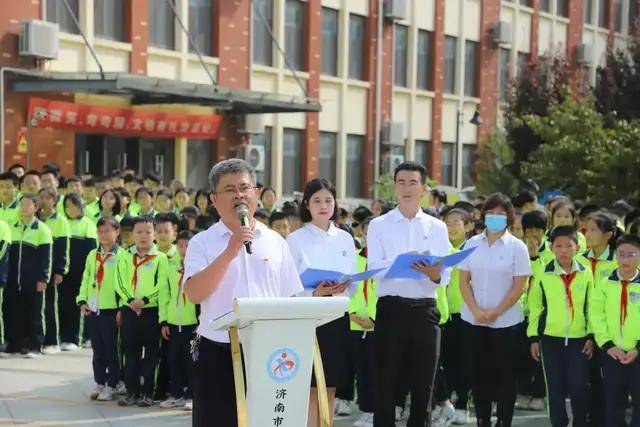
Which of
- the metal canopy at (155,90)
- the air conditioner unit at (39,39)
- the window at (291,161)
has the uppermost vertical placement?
the air conditioner unit at (39,39)

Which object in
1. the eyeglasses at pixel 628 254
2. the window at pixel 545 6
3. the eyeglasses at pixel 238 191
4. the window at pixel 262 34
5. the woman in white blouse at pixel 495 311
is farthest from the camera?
the window at pixel 545 6

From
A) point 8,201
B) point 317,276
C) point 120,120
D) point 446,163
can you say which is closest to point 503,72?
point 446,163

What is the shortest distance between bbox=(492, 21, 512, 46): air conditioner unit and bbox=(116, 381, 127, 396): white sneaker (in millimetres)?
23837

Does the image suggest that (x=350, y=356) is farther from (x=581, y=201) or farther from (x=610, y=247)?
(x=581, y=201)

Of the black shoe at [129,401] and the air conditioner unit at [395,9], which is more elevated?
the air conditioner unit at [395,9]

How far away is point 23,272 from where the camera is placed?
11.7 metres

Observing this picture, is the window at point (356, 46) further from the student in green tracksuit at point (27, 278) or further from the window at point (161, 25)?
the student in green tracksuit at point (27, 278)

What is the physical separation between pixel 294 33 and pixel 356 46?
254 centimetres

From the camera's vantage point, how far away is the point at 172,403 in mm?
9320

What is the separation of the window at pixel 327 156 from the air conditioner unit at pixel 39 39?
371 inches

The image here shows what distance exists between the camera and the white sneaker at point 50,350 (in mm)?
11945

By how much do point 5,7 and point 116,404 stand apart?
413 inches

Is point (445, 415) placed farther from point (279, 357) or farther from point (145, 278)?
point (279, 357)

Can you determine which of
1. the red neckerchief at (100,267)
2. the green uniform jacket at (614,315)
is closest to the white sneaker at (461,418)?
the green uniform jacket at (614,315)
